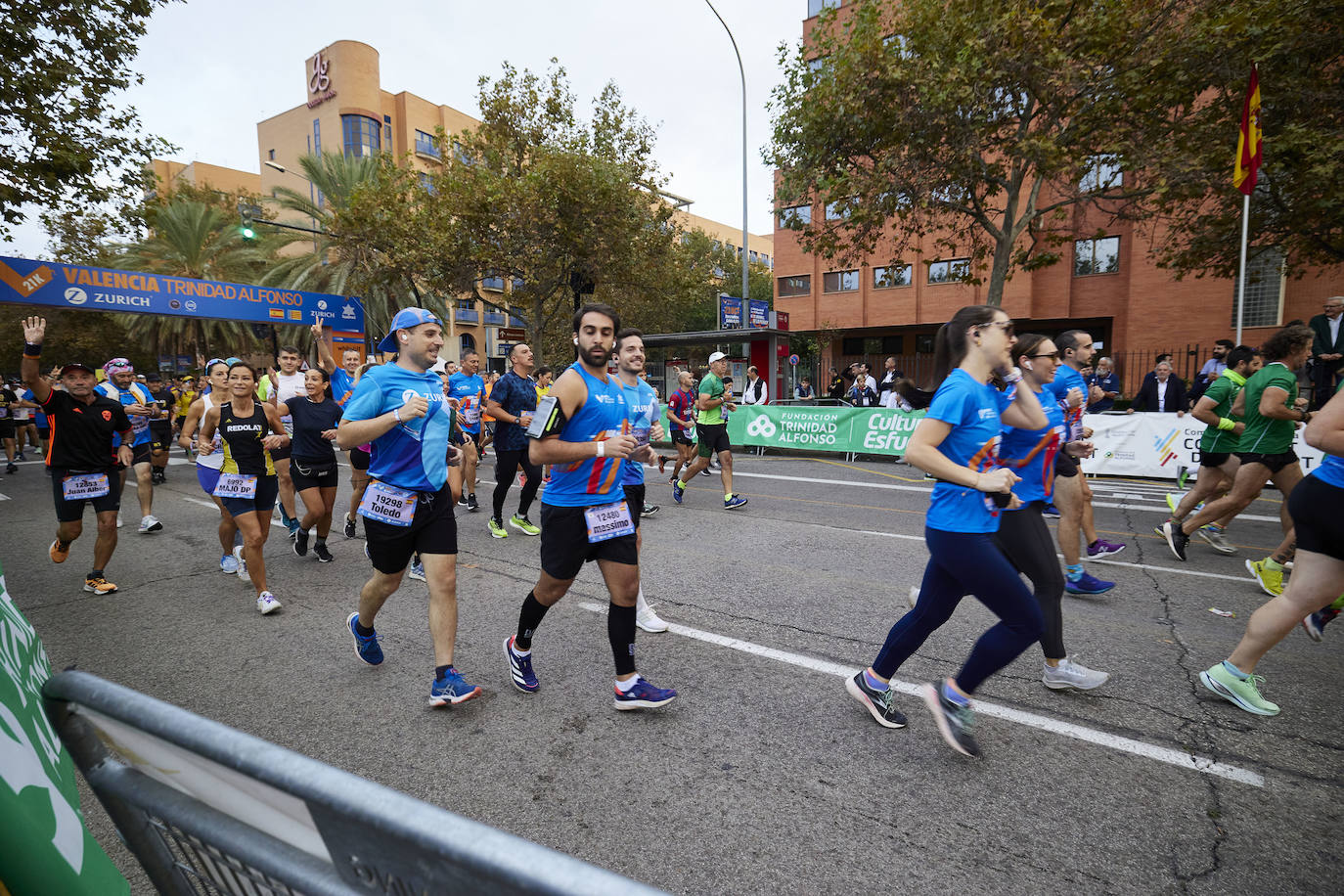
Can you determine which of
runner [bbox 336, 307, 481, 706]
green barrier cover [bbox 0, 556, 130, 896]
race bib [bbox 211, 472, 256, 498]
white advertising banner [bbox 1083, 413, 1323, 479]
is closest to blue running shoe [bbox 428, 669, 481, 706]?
runner [bbox 336, 307, 481, 706]

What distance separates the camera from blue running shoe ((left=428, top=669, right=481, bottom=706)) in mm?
3551

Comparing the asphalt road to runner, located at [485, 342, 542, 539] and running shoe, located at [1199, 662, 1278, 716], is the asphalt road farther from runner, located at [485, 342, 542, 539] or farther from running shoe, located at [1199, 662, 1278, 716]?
runner, located at [485, 342, 542, 539]

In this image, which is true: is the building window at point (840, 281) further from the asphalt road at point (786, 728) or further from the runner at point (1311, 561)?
the runner at point (1311, 561)

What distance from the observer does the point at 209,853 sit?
1142mm

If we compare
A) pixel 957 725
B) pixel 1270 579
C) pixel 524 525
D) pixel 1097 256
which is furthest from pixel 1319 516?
pixel 1097 256

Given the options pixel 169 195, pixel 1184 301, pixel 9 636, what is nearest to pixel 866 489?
pixel 9 636

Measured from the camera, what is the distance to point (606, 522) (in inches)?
134

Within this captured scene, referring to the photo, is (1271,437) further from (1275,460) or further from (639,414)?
(639,414)

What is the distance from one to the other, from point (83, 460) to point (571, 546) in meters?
4.94

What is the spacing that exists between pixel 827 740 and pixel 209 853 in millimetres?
2663

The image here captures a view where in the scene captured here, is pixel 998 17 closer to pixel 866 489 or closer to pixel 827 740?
pixel 866 489

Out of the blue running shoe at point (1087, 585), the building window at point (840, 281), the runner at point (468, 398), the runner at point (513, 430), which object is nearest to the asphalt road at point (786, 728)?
the blue running shoe at point (1087, 585)

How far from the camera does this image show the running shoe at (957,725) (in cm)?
304

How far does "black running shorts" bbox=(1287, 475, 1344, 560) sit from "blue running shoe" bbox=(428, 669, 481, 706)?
414 cm
